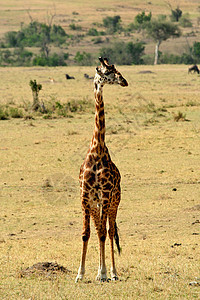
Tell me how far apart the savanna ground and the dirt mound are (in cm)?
7

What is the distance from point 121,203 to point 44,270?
3848 millimetres

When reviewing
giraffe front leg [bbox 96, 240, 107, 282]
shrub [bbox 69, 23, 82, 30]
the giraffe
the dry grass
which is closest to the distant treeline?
the dry grass

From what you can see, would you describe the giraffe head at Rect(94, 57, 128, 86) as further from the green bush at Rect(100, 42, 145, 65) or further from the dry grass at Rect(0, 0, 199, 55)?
the dry grass at Rect(0, 0, 199, 55)

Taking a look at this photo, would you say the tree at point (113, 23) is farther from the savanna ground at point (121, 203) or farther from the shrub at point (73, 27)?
the savanna ground at point (121, 203)

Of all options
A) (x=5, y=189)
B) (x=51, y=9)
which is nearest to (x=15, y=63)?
(x=5, y=189)

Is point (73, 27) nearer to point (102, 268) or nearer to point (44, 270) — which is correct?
point (44, 270)

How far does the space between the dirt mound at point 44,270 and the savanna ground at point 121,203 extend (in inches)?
2.6

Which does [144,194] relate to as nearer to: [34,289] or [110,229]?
[110,229]

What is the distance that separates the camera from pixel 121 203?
33.1 feet

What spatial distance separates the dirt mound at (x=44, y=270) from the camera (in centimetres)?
633

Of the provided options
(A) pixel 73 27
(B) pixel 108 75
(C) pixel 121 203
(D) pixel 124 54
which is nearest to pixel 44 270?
(B) pixel 108 75

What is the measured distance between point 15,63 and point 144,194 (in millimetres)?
43067

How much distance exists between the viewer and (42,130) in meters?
18.0

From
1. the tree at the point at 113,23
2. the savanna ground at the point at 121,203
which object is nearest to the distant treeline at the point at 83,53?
the tree at the point at 113,23
